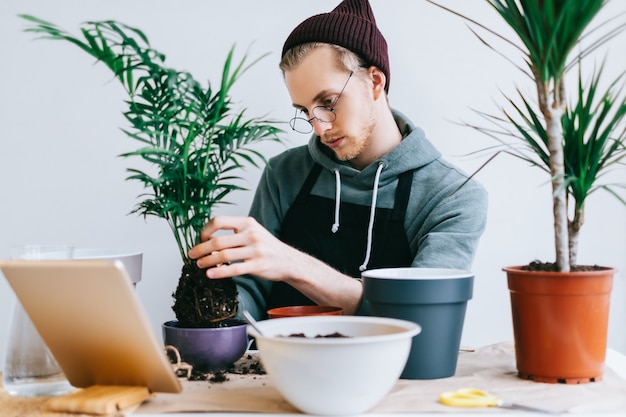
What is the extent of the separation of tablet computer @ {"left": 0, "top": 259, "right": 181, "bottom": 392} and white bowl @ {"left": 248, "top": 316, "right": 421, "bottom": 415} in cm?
18

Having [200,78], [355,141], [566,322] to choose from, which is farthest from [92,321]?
[200,78]

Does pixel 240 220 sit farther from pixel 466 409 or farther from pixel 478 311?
pixel 478 311

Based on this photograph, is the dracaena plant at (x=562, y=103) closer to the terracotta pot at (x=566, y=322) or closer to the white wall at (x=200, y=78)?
the terracotta pot at (x=566, y=322)

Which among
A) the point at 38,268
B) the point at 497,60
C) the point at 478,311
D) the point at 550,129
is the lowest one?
the point at 478,311

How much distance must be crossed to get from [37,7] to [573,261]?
208 centimetres

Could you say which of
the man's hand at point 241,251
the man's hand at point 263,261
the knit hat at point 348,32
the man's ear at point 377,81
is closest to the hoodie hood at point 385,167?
the man's ear at point 377,81

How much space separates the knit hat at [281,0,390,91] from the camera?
203cm

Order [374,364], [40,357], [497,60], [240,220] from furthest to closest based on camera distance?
1. [497,60]
2. [240,220]
3. [40,357]
4. [374,364]

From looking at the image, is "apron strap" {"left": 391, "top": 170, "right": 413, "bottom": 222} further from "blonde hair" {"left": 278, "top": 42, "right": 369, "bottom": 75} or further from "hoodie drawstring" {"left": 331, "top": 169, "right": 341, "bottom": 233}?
"blonde hair" {"left": 278, "top": 42, "right": 369, "bottom": 75}

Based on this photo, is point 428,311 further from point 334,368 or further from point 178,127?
point 178,127

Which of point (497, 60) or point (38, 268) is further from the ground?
point (497, 60)

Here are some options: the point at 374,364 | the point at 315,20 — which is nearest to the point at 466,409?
the point at 374,364

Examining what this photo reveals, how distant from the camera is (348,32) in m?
2.04

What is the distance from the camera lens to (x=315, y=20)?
2059mm
